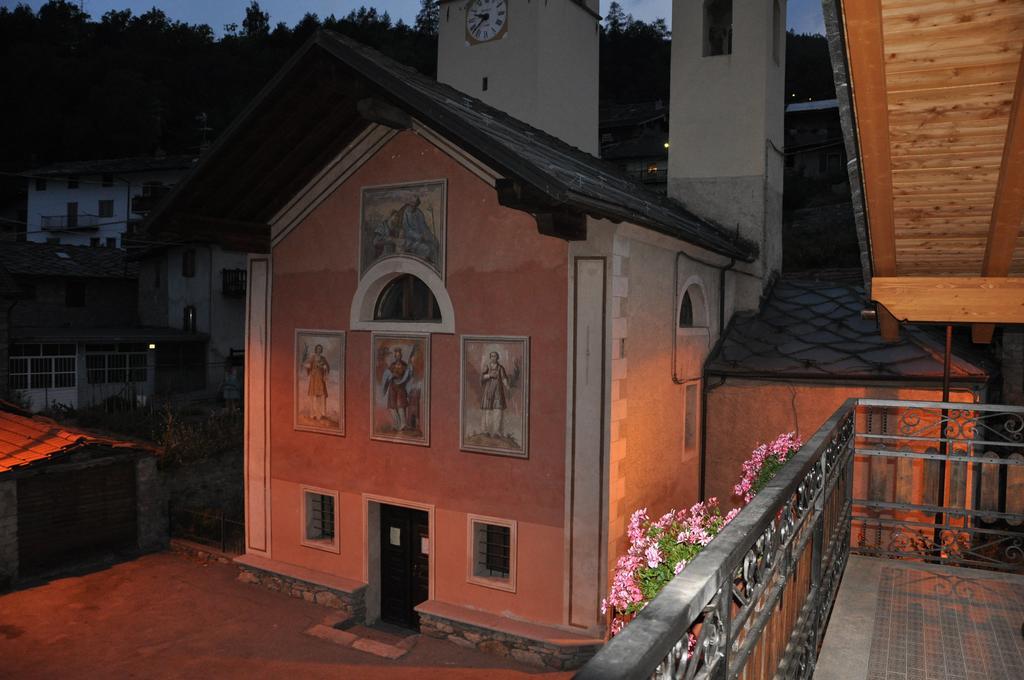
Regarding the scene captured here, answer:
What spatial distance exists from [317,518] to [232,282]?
2112 cm

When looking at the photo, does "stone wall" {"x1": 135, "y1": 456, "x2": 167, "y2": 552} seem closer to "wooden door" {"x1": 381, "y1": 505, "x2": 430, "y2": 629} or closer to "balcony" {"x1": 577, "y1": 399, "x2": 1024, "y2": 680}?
"wooden door" {"x1": 381, "y1": 505, "x2": 430, "y2": 629}

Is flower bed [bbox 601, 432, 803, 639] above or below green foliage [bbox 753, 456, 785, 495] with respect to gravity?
below

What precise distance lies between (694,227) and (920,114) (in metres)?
9.04

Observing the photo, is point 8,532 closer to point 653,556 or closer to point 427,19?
point 653,556

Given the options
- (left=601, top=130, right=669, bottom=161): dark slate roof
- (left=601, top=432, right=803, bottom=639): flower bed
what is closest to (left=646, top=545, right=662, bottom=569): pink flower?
(left=601, top=432, right=803, bottom=639): flower bed

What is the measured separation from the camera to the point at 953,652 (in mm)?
4707

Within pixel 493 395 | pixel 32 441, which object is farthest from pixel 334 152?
pixel 32 441

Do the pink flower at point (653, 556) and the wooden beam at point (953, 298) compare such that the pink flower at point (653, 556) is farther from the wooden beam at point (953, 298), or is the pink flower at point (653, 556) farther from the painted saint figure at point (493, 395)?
the painted saint figure at point (493, 395)

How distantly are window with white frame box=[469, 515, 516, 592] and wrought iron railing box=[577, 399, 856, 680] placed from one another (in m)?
6.27

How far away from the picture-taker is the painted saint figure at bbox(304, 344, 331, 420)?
42.5 ft

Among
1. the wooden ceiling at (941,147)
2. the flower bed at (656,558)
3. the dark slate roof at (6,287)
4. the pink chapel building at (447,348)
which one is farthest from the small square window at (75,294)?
the wooden ceiling at (941,147)

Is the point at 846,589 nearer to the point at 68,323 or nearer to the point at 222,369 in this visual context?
the point at 222,369

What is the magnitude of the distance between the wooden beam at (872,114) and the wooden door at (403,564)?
8194 millimetres

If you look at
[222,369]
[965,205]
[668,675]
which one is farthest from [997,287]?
[222,369]
